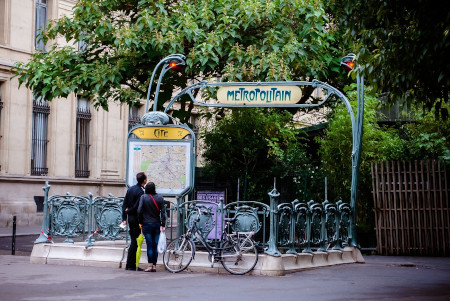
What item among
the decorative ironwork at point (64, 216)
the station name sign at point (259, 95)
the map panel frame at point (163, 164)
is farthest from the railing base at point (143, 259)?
the station name sign at point (259, 95)

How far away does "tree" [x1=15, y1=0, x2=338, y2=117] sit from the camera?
19.6 meters

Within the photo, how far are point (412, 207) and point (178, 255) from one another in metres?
Result: 7.72

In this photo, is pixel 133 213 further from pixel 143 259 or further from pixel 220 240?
pixel 220 240

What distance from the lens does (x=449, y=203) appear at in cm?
1983

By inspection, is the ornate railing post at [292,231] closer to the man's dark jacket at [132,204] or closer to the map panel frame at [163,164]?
the map panel frame at [163,164]

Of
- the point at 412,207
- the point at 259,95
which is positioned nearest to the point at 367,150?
the point at 412,207

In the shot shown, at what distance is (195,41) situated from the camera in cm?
2005

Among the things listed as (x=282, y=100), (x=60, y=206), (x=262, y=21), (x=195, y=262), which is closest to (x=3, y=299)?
(x=195, y=262)

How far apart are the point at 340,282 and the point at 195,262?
2.97m

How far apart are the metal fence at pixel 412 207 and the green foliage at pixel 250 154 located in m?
Answer: 2.38

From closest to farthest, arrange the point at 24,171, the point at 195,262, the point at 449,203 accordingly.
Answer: the point at 195,262 < the point at 449,203 < the point at 24,171

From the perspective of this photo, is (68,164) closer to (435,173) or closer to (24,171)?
(24,171)

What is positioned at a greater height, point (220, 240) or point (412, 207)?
point (412, 207)

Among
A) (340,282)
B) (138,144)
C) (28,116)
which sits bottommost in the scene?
(340,282)
